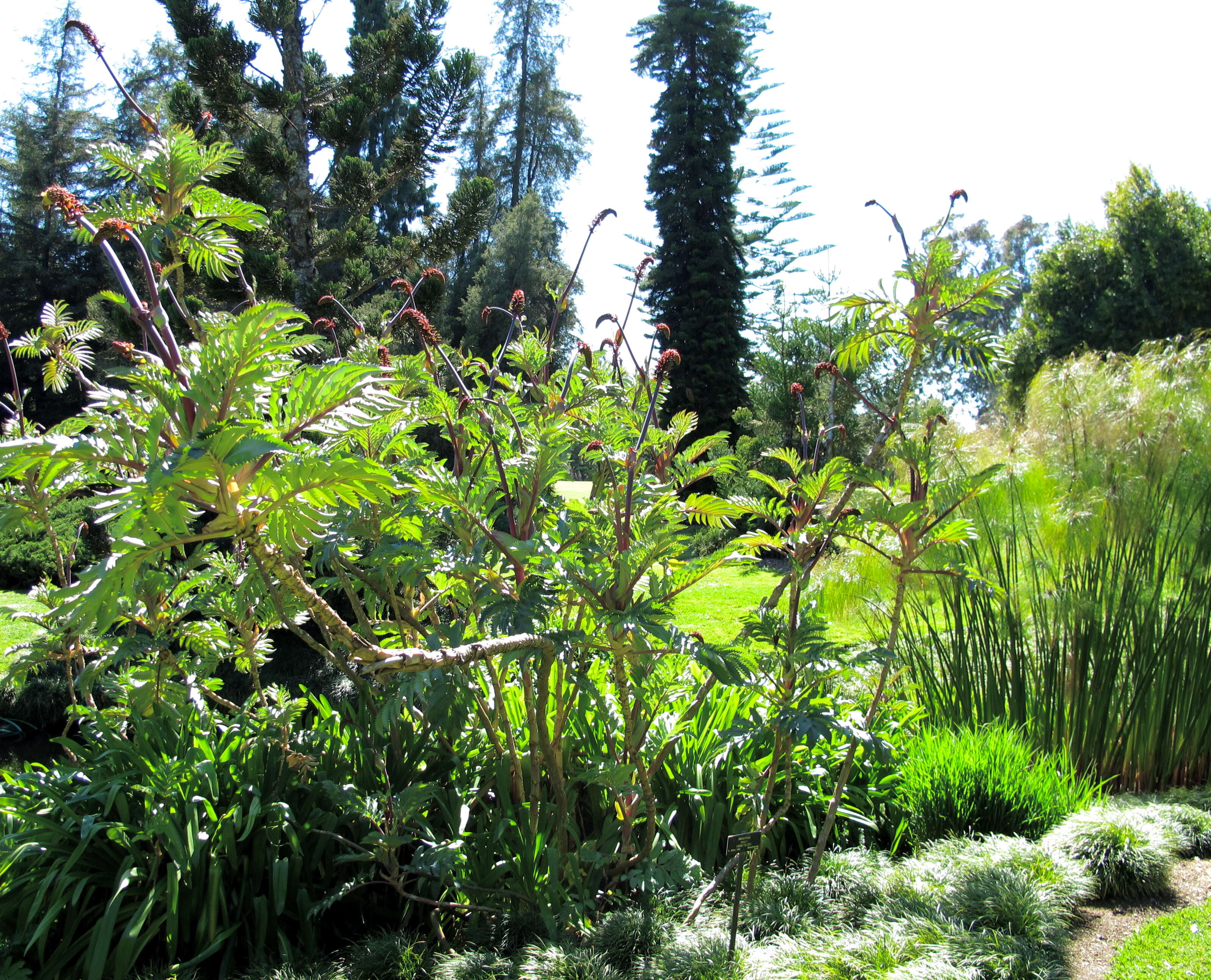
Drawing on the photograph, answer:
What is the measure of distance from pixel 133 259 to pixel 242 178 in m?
11.6

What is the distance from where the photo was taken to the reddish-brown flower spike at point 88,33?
184 centimetres

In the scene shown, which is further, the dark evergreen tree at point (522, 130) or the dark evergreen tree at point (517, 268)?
the dark evergreen tree at point (522, 130)

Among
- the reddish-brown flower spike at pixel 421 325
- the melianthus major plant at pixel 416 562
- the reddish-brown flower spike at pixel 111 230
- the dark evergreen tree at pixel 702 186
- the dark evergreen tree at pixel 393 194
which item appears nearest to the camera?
the melianthus major plant at pixel 416 562

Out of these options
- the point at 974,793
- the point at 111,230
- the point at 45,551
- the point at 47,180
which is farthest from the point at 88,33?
the point at 47,180

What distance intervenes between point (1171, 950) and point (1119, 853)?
1.24 ft

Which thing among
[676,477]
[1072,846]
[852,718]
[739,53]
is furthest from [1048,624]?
[739,53]

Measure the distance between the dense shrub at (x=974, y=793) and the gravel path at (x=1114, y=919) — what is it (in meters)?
0.33

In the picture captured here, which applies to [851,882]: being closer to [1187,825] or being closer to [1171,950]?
[1171,950]

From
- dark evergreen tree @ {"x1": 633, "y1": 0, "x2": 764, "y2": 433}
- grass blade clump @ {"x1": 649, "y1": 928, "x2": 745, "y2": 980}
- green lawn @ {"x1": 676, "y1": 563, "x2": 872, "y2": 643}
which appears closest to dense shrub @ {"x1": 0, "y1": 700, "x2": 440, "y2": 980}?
grass blade clump @ {"x1": 649, "y1": 928, "x2": 745, "y2": 980}

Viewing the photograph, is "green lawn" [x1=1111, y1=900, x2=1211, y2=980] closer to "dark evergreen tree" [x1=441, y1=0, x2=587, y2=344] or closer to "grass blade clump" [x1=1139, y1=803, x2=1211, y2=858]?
"grass blade clump" [x1=1139, y1=803, x2=1211, y2=858]

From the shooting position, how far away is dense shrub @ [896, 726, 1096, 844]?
2.81 metres

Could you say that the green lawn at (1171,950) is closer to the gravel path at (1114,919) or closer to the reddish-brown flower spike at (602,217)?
the gravel path at (1114,919)

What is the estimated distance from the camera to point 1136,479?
12.1ft

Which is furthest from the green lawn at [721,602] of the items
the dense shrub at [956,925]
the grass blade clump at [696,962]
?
the grass blade clump at [696,962]
